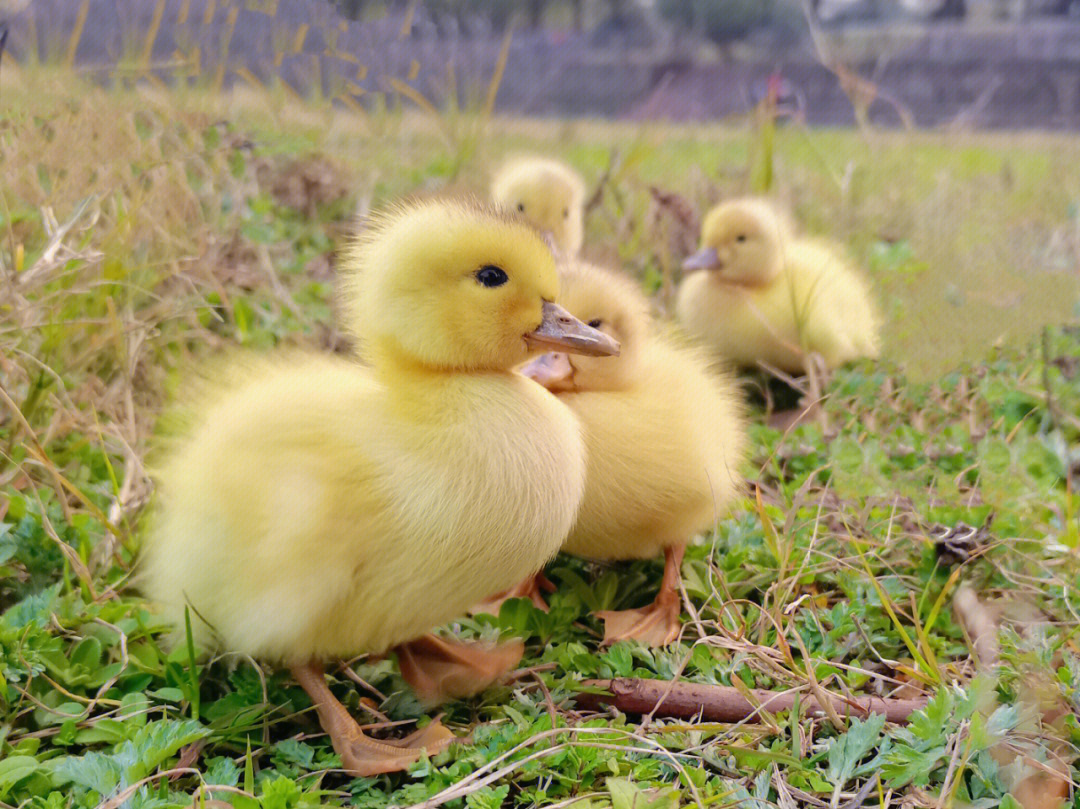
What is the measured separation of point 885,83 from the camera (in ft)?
15.3

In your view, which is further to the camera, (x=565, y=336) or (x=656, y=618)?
(x=656, y=618)

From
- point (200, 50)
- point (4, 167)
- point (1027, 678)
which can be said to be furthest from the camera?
point (200, 50)

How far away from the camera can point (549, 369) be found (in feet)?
6.73

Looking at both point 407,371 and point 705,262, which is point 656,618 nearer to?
point 407,371

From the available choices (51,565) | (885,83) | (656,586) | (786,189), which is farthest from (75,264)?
(885,83)

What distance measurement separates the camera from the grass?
152 cm

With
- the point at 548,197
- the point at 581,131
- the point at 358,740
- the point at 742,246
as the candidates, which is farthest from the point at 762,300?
the point at 358,740

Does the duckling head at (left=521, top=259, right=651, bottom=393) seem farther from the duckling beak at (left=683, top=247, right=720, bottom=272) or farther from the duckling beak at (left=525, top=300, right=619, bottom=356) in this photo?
the duckling beak at (left=683, top=247, right=720, bottom=272)

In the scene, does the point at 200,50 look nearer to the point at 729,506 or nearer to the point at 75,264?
the point at 75,264

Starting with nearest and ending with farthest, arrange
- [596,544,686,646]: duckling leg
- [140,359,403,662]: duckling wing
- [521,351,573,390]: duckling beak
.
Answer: [140,359,403,662]: duckling wing < [596,544,686,646]: duckling leg < [521,351,573,390]: duckling beak

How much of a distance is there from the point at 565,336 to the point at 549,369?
44 cm

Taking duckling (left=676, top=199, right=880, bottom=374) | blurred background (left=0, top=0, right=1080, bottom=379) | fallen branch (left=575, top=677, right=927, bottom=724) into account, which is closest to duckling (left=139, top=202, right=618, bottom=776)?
fallen branch (left=575, top=677, right=927, bottom=724)

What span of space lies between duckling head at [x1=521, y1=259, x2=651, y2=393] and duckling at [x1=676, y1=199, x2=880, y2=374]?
3.52 ft

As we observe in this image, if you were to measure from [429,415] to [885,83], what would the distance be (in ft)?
12.7
